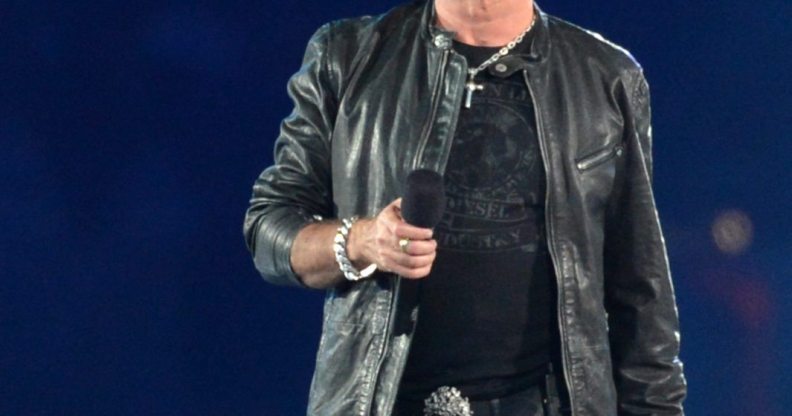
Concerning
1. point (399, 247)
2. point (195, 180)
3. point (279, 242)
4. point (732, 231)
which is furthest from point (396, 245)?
point (732, 231)

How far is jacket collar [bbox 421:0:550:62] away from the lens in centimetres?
171

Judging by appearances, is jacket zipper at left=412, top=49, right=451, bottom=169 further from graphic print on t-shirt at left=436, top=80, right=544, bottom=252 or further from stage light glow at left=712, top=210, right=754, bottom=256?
stage light glow at left=712, top=210, right=754, bottom=256

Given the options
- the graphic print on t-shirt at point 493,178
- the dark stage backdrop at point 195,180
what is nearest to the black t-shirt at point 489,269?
the graphic print on t-shirt at point 493,178

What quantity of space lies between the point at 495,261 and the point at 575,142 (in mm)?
173

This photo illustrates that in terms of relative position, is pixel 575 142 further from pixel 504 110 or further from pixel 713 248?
pixel 713 248

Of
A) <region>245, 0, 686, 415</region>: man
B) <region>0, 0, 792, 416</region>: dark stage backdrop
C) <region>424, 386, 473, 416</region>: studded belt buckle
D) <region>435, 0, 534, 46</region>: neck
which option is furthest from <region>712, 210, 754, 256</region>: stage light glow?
<region>424, 386, 473, 416</region>: studded belt buckle

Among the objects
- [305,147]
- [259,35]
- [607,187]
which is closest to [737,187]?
[259,35]

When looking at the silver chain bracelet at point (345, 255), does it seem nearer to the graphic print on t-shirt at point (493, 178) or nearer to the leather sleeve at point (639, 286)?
the graphic print on t-shirt at point (493, 178)

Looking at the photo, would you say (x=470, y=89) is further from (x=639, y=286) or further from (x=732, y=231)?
(x=732, y=231)

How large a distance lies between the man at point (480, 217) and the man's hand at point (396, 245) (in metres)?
0.04

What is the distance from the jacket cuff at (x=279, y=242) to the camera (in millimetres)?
1640

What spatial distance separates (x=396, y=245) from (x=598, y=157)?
36 cm

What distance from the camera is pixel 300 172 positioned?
5.57 ft

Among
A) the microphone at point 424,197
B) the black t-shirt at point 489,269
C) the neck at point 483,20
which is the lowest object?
the black t-shirt at point 489,269
